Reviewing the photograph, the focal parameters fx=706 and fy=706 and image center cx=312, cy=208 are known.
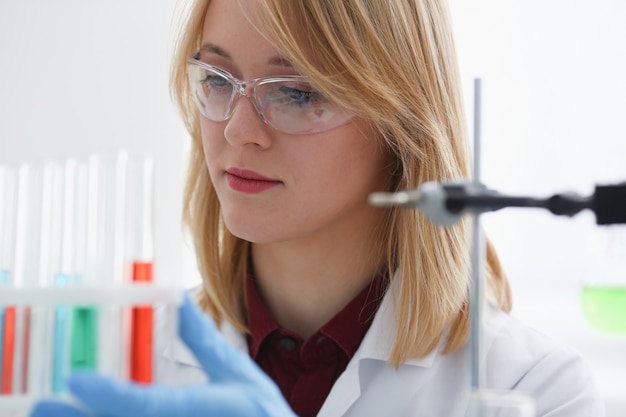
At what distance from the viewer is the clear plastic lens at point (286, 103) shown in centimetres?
127

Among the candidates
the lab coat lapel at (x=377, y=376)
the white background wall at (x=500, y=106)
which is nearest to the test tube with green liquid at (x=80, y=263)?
the lab coat lapel at (x=377, y=376)

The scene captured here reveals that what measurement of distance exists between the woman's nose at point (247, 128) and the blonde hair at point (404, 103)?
0.38 ft

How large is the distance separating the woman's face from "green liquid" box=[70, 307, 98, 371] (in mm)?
518

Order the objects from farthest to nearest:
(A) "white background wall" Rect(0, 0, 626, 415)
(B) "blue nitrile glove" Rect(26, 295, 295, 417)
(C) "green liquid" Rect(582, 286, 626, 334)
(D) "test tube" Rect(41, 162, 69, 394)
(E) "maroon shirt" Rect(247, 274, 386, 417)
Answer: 1. (A) "white background wall" Rect(0, 0, 626, 415)
2. (C) "green liquid" Rect(582, 286, 626, 334)
3. (E) "maroon shirt" Rect(247, 274, 386, 417)
4. (D) "test tube" Rect(41, 162, 69, 394)
5. (B) "blue nitrile glove" Rect(26, 295, 295, 417)

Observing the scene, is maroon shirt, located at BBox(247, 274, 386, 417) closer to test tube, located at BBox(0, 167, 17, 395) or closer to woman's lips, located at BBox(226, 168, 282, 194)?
woman's lips, located at BBox(226, 168, 282, 194)

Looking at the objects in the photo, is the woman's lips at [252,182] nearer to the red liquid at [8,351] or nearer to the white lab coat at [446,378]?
the white lab coat at [446,378]

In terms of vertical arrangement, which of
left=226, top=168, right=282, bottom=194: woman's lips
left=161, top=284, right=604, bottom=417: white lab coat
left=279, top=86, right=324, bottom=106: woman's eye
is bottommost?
left=161, top=284, right=604, bottom=417: white lab coat

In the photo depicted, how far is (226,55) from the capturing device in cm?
131

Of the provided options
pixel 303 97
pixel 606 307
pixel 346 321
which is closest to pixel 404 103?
pixel 303 97

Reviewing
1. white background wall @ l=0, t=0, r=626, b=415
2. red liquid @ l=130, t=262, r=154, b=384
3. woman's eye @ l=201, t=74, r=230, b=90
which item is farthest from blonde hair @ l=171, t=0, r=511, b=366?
white background wall @ l=0, t=0, r=626, b=415

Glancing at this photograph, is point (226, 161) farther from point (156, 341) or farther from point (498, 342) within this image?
point (498, 342)

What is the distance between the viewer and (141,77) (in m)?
2.32

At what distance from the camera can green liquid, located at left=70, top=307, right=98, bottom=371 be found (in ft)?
2.70

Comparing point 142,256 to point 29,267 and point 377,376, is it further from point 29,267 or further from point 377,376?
point 377,376
